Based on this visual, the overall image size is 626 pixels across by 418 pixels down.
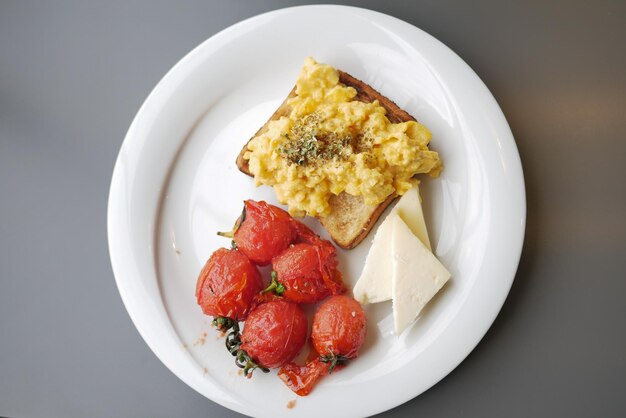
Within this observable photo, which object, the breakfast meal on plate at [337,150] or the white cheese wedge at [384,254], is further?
the white cheese wedge at [384,254]

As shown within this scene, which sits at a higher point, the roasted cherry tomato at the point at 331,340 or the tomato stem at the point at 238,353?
the tomato stem at the point at 238,353

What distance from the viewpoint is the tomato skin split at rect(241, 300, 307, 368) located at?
2170mm

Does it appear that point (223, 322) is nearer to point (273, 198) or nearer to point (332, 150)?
point (273, 198)

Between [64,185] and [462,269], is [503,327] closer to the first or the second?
[462,269]

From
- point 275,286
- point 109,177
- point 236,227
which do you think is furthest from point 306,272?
point 109,177

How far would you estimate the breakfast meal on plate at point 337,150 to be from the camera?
6.87 ft

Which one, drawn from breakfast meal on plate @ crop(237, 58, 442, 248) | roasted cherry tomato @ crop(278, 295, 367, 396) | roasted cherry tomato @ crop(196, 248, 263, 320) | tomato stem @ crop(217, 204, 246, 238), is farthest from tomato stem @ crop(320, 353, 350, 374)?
tomato stem @ crop(217, 204, 246, 238)

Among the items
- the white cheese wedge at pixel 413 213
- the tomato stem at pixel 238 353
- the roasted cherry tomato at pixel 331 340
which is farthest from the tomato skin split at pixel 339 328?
the white cheese wedge at pixel 413 213

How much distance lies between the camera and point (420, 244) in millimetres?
2172

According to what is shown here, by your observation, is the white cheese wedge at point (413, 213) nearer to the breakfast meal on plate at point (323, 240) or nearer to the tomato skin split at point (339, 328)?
the breakfast meal on plate at point (323, 240)

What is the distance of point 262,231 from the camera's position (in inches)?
88.4

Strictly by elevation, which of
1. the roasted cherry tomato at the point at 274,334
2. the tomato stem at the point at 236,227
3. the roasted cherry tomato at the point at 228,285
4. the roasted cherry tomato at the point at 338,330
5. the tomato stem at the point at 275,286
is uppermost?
the tomato stem at the point at 236,227

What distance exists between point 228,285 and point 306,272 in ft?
0.99


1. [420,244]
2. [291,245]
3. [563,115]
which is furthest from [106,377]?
[563,115]
